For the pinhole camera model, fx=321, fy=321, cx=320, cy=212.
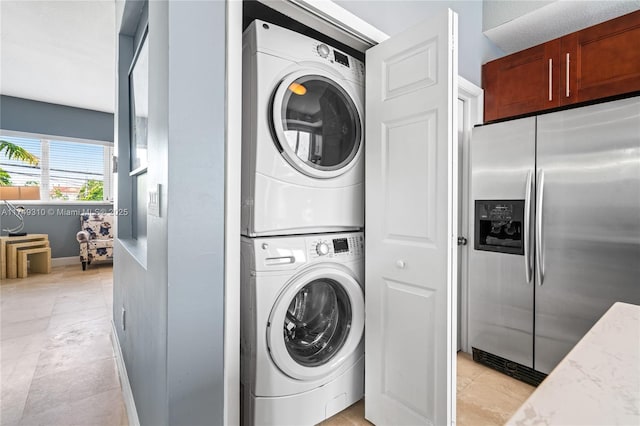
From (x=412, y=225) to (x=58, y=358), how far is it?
257 centimetres

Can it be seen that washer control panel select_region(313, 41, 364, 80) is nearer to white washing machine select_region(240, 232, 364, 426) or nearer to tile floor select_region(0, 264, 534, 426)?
white washing machine select_region(240, 232, 364, 426)

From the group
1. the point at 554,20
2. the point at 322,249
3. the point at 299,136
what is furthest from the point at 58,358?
the point at 554,20

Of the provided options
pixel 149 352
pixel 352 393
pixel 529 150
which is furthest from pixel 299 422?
pixel 529 150

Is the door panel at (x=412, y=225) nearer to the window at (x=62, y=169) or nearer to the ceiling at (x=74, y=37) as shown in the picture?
the ceiling at (x=74, y=37)

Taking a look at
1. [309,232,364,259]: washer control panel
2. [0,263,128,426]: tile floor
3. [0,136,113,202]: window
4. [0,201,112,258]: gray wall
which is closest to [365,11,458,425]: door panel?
[309,232,364,259]: washer control panel

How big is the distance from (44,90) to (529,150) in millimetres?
5938

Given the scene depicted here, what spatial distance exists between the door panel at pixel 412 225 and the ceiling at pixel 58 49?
2629 millimetres

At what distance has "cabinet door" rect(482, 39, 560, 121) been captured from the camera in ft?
7.24

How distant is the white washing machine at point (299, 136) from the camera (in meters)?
1.35

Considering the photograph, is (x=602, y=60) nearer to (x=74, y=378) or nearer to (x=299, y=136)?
(x=299, y=136)

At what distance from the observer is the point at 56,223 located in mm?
5262

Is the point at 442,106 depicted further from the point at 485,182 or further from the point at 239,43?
the point at 485,182

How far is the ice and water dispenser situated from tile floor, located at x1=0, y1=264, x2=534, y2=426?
33.2 inches

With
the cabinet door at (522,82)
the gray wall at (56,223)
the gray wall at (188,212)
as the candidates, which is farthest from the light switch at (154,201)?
the gray wall at (56,223)
